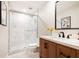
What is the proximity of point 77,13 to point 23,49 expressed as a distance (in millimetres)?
2808

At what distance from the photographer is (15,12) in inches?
165

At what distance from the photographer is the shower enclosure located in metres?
4.13

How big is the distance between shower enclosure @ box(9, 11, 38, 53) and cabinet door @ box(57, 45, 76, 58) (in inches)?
105

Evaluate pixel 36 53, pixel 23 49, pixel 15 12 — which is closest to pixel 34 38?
pixel 23 49

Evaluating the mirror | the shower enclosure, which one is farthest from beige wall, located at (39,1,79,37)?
the shower enclosure

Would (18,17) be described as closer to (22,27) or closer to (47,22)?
(22,27)

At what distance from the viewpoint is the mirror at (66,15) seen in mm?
2472

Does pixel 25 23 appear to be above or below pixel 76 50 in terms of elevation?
above

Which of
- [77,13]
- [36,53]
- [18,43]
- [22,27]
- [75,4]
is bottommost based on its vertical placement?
[36,53]

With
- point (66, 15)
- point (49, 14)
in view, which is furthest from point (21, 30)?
point (66, 15)

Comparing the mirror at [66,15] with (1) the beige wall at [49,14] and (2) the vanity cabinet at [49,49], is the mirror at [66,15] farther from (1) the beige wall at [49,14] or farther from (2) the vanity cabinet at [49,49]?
(2) the vanity cabinet at [49,49]

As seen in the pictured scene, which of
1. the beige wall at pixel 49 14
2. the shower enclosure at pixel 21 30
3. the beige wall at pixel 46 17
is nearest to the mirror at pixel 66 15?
the beige wall at pixel 49 14

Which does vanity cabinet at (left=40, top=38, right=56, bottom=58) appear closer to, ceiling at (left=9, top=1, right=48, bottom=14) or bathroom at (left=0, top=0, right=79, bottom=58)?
bathroom at (left=0, top=0, right=79, bottom=58)

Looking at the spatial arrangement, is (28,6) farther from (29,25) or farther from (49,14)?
(49,14)
